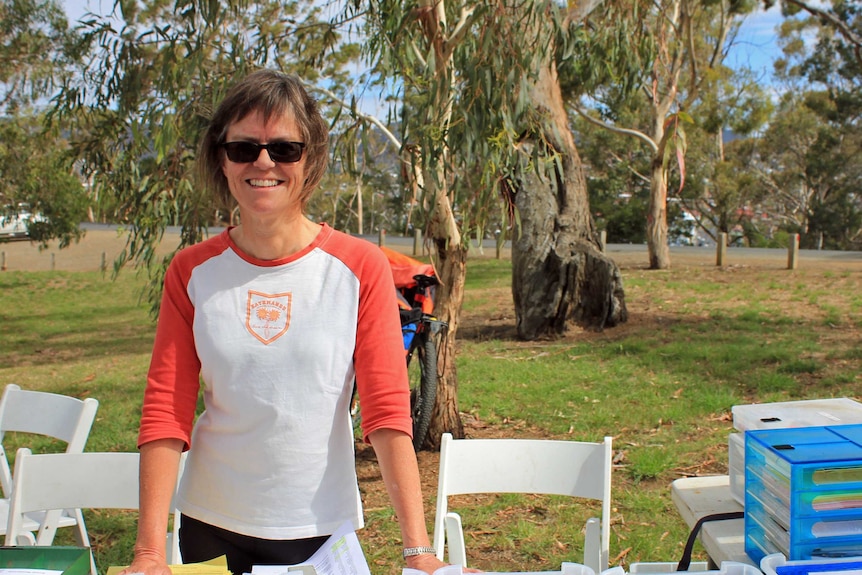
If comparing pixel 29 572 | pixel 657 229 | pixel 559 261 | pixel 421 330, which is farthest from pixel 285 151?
pixel 657 229

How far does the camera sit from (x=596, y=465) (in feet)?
9.21

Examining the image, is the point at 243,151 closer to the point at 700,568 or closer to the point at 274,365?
the point at 274,365

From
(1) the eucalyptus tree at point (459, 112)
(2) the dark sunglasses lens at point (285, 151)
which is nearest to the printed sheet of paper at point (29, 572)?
(2) the dark sunglasses lens at point (285, 151)

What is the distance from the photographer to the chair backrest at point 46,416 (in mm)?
3422

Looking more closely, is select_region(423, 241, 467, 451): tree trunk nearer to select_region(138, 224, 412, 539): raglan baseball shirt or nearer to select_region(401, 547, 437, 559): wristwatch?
select_region(138, 224, 412, 539): raglan baseball shirt

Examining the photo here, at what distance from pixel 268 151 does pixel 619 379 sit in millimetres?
5676

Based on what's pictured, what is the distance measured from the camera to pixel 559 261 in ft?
29.0

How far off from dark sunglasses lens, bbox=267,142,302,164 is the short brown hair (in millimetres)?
29

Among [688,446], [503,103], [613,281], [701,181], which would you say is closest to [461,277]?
[503,103]

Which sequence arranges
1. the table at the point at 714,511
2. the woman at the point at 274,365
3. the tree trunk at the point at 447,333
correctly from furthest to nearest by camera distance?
1. the tree trunk at the point at 447,333
2. the table at the point at 714,511
3. the woman at the point at 274,365

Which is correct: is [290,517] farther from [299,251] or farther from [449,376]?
[449,376]

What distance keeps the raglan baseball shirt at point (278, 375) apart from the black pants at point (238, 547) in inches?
1.3

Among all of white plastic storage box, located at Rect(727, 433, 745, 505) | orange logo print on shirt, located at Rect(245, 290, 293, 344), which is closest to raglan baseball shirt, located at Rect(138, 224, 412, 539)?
orange logo print on shirt, located at Rect(245, 290, 293, 344)

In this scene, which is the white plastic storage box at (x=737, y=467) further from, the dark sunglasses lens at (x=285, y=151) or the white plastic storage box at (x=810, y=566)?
the dark sunglasses lens at (x=285, y=151)
